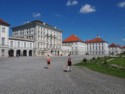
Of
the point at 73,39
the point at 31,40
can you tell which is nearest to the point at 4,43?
the point at 31,40

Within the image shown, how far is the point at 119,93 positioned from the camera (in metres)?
8.24

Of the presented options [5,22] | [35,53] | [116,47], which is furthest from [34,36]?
[116,47]

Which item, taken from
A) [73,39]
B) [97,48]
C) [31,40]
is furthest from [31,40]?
[97,48]

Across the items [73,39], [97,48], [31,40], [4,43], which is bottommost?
[4,43]

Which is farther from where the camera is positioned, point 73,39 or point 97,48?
point 97,48

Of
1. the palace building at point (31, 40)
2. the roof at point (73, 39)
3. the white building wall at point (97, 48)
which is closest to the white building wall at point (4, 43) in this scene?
the palace building at point (31, 40)

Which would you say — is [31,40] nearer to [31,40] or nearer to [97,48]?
[31,40]

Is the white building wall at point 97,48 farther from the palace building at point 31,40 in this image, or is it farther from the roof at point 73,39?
the palace building at point 31,40

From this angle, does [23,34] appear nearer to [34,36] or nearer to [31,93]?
[34,36]

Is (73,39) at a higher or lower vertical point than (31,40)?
higher

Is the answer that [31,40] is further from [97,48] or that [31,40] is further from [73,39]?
[97,48]

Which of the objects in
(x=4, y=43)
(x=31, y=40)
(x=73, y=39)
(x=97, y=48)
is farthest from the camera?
(x=97, y=48)

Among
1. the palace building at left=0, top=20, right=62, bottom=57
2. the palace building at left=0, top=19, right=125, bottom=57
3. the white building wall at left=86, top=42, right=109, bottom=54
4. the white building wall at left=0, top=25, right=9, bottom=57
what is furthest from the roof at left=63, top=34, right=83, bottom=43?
the white building wall at left=0, top=25, right=9, bottom=57

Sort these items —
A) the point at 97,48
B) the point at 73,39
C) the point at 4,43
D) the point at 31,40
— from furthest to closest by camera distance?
the point at 97,48
the point at 73,39
the point at 31,40
the point at 4,43
